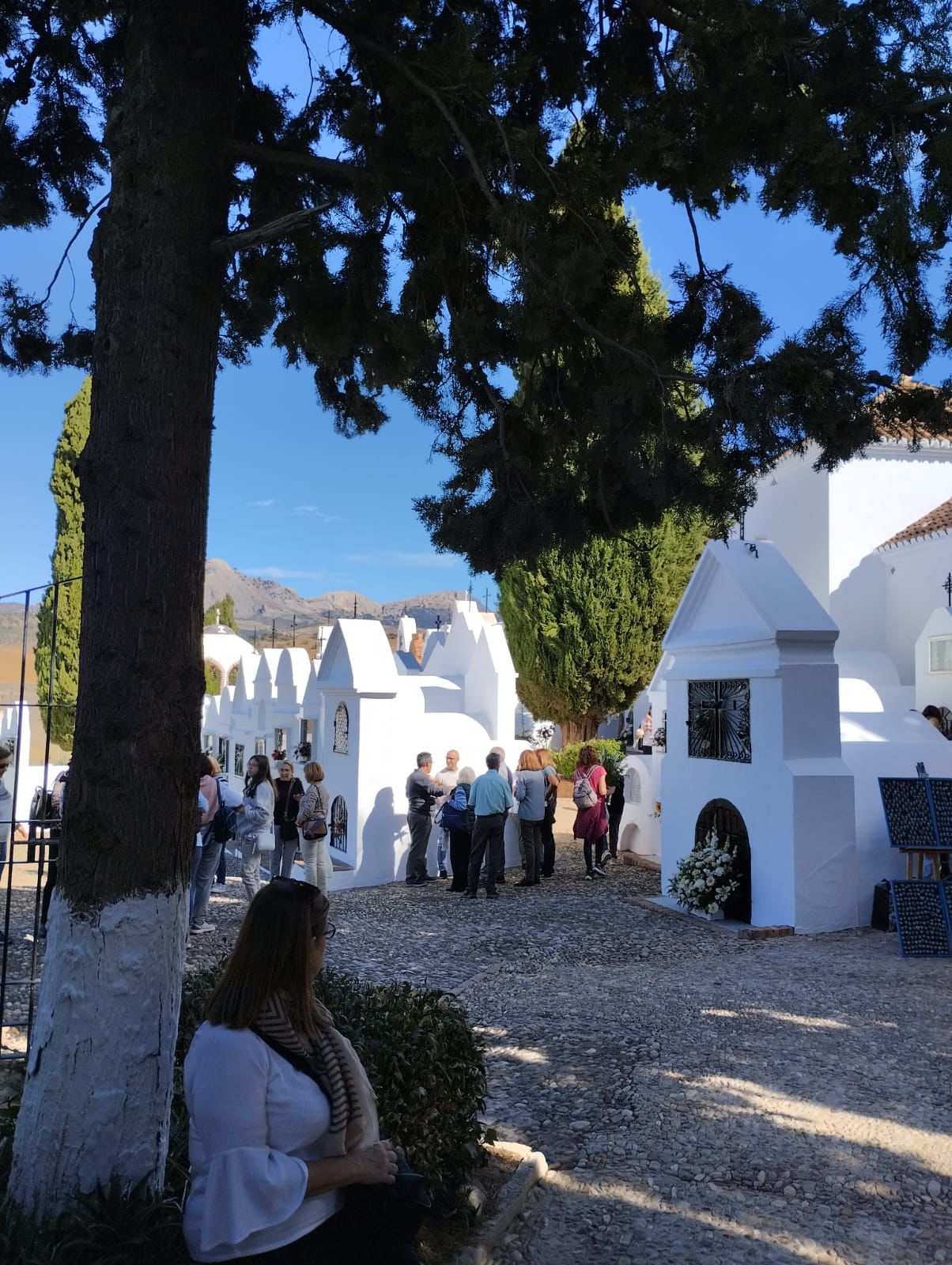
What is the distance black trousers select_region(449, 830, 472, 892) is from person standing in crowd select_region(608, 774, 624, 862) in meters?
2.87

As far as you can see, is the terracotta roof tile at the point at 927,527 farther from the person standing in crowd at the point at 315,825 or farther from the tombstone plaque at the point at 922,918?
the person standing in crowd at the point at 315,825

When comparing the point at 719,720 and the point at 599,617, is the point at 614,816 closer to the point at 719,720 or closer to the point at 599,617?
the point at 719,720

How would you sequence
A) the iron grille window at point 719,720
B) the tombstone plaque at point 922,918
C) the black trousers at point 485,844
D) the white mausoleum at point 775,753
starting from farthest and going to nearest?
the black trousers at point 485,844, the iron grille window at point 719,720, the white mausoleum at point 775,753, the tombstone plaque at point 922,918

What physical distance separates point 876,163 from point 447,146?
68.4 inches

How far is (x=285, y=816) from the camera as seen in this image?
10.9 metres

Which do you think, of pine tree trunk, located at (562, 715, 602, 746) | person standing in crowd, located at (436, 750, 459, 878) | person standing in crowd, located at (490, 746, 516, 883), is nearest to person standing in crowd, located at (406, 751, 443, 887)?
person standing in crowd, located at (436, 750, 459, 878)

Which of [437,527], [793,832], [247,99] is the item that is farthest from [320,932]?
[793,832]

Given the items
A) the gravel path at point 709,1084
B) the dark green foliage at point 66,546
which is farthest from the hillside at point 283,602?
the gravel path at point 709,1084

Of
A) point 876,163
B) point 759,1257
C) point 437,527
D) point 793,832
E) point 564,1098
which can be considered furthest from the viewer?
point 793,832

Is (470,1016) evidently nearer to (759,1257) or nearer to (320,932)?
(759,1257)

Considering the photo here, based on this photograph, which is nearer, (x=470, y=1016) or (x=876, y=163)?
(x=876, y=163)

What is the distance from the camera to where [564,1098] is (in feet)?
16.1

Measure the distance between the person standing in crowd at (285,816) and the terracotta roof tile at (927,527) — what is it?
42.1 ft

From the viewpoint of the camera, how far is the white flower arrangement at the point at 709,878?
9.33 m
